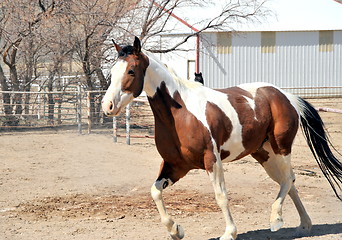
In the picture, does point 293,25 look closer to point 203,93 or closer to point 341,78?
point 341,78

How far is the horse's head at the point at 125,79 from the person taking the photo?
529 centimetres

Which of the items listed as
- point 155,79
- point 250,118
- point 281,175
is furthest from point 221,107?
point 281,175

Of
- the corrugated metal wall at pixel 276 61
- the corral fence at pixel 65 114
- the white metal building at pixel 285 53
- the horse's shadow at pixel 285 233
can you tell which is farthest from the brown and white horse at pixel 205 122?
A: the corrugated metal wall at pixel 276 61

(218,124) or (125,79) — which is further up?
(125,79)

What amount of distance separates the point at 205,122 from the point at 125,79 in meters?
0.86

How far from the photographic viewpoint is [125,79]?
540cm

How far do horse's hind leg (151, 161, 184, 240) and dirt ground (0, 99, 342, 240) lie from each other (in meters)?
0.47

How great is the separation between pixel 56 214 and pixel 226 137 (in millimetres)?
2604

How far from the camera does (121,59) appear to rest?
549 cm

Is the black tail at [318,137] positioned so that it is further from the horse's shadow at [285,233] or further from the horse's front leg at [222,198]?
the horse's front leg at [222,198]

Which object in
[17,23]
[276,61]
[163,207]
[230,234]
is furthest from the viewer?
[276,61]

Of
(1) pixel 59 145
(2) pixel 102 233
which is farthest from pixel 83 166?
(2) pixel 102 233

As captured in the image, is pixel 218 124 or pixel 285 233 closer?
pixel 218 124

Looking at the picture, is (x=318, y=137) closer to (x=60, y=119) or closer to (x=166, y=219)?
(x=166, y=219)
